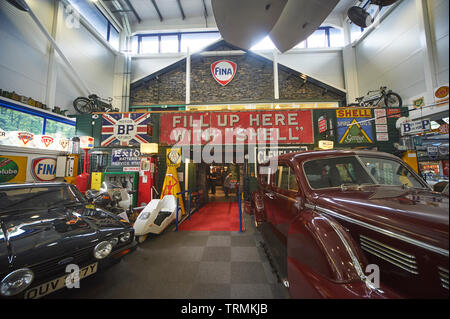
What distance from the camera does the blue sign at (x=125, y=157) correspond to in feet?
20.4

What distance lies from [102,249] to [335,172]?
2.74 m

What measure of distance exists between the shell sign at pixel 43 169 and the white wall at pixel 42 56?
2.21 m

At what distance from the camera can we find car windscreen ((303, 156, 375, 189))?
185 cm

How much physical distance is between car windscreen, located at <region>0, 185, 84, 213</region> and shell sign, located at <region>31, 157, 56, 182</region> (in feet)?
15.9

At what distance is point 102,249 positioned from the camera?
191 centimetres

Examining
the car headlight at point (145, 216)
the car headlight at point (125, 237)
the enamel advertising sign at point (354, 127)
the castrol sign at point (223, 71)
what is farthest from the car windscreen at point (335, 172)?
the castrol sign at point (223, 71)

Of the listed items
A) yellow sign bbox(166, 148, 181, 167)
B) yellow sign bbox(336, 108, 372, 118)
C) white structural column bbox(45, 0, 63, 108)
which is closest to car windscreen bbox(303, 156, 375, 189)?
yellow sign bbox(166, 148, 181, 167)

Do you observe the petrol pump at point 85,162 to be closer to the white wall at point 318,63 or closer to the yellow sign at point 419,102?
the white wall at point 318,63

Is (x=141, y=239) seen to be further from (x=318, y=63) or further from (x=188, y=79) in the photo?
(x=318, y=63)

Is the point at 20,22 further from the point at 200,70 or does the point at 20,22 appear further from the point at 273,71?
the point at 273,71

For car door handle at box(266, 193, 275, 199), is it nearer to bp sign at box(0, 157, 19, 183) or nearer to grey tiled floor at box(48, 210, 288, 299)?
grey tiled floor at box(48, 210, 288, 299)

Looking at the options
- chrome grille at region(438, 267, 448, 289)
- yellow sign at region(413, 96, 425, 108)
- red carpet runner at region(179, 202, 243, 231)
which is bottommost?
red carpet runner at region(179, 202, 243, 231)

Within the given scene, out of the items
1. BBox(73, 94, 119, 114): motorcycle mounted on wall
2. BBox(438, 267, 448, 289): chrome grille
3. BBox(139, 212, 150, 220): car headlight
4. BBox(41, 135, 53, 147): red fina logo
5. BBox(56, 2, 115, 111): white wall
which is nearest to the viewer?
BBox(438, 267, 448, 289): chrome grille
